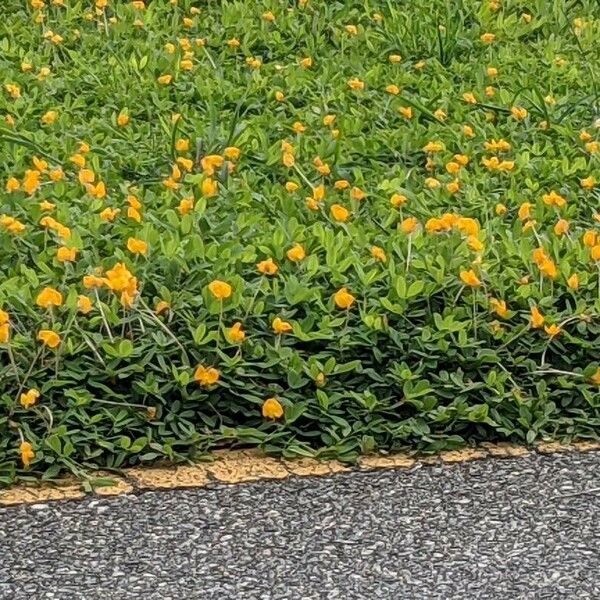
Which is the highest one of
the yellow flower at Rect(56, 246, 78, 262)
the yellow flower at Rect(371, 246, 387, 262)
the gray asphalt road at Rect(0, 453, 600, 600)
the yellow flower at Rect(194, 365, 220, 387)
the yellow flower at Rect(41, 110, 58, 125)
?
the yellow flower at Rect(56, 246, 78, 262)

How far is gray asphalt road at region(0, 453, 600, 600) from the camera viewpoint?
2479 mm

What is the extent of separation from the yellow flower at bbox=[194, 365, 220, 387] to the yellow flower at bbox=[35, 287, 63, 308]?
1.24 feet

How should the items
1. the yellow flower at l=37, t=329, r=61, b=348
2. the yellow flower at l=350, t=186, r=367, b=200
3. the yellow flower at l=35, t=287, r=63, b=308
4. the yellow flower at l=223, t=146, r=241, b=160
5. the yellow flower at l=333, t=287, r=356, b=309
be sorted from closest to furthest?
the yellow flower at l=37, t=329, r=61, b=348, the yellow flower at l=35, t=287, r=63, b=308, the yellow flower at l=333, t=287, r=356, b=309, the yellow flower at l=350, t=186, r=367, b=200, the yellow flower at l=223, t=146, r=241, b=160

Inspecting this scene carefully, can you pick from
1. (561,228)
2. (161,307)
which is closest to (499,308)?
(561,228)

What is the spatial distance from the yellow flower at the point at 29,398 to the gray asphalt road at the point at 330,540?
0.26 meters

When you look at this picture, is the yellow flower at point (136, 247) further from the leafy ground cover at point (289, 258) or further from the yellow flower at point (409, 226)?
the yellow flower at point (409, 226)

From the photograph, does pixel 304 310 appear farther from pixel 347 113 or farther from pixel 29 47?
pixel 29 47

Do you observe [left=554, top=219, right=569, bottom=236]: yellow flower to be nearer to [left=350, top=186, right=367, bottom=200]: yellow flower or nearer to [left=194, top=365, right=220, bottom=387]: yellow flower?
[left=350, top=186, right=367, bottom=200]: yellow flower

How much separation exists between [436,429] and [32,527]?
0.98 metres

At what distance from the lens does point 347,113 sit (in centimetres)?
477

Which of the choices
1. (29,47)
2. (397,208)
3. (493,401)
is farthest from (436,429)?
(29,47)

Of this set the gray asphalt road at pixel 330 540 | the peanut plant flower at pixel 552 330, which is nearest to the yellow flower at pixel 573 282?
the peanut plant flower at pixel 552 330

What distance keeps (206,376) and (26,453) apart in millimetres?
444

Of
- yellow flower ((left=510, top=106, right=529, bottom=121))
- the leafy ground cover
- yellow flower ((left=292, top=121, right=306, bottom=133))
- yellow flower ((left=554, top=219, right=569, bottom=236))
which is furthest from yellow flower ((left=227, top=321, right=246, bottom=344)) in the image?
yellow flower ((left=510, top=106, right=529, bottom=121))
